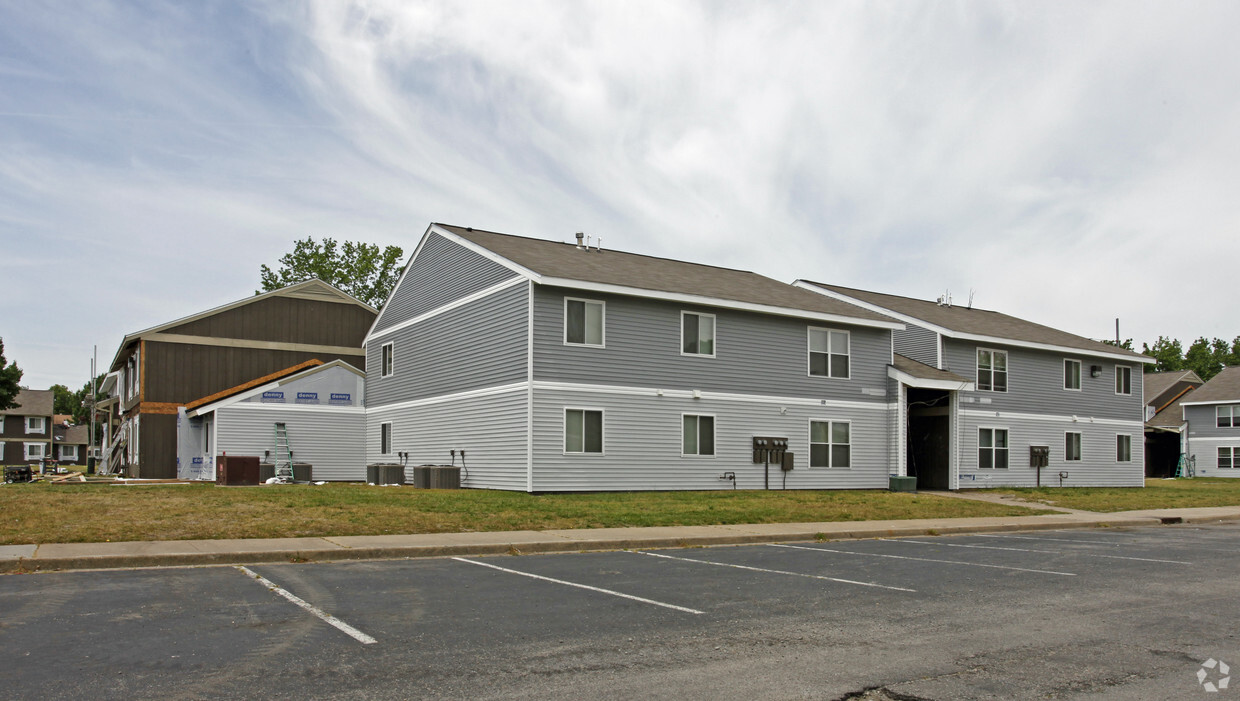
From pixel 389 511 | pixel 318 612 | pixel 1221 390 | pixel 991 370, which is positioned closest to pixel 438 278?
pixel 389 511

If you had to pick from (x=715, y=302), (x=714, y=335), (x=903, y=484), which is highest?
(x=715, y=302)

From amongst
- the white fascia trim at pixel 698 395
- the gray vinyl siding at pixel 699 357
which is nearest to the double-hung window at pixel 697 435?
the white fascia trim at pixel 698 395

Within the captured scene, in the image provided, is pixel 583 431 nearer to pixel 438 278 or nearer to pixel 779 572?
pixel 438 278

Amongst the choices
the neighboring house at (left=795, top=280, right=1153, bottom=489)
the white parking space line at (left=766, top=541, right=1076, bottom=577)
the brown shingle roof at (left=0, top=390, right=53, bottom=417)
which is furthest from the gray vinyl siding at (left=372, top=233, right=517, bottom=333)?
the brown shingle roof at (left=0, top=390, right=53, bottom=417)

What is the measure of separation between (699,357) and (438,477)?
8330 mm

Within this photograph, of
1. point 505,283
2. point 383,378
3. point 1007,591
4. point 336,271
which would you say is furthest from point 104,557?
point 336,271

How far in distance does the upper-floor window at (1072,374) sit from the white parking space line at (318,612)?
33999mm

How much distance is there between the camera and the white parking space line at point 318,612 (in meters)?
7.72

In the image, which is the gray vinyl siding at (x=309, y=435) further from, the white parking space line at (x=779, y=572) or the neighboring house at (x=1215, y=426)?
the neighboring house at (x=1215, y=426)

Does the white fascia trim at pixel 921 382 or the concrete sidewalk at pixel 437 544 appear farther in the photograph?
the white fascia trim at pixel 921 382

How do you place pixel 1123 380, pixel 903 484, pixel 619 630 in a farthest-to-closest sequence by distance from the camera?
pixel 1123 380 < pixel 903 484 < pixel 619 630

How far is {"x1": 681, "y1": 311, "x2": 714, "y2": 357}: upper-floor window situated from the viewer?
27.7 metres

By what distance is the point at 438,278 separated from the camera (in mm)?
31141

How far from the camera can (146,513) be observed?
16.4m
